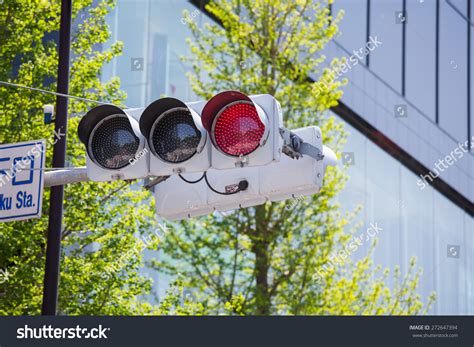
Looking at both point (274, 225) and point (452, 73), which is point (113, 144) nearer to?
point (274, 225)

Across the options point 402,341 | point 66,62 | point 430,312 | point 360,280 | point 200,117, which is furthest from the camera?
point 430,312

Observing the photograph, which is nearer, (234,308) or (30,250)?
(30,250)

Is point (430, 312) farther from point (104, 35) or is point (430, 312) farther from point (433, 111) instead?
point (104, 35)

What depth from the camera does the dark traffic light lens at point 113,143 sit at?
7.09m

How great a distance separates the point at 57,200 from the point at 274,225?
6317mm

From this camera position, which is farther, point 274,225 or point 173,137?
point 274,225

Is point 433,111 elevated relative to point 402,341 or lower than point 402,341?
elevated

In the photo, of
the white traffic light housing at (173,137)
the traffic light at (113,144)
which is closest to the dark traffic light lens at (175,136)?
the white traffic light housing at (173,137)

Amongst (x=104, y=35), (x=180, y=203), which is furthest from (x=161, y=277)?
(x=180, y=203)

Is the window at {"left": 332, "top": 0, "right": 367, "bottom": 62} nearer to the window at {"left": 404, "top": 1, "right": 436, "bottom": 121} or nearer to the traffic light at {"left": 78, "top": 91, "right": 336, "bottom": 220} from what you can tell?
the window at {"left": 404, "top": 1, "right": 436, "bottom": 121}

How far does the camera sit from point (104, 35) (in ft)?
62.0

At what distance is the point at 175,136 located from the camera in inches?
274

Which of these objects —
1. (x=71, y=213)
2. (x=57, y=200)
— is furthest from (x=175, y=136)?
(x=71, y=213)

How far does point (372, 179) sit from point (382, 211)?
88 cm
